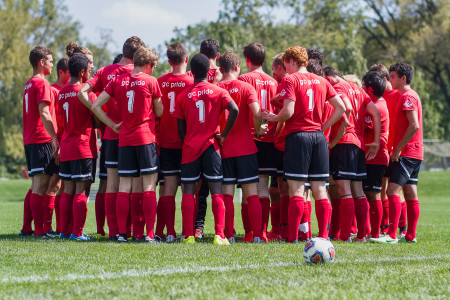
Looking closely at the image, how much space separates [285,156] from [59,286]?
3.85m

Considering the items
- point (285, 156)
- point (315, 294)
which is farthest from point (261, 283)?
point (285, 156)

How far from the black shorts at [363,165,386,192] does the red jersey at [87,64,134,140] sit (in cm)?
357

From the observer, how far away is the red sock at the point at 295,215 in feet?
25.1

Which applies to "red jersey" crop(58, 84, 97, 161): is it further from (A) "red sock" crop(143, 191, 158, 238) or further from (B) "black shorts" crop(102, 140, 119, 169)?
(A) "red sock" crop(143, 191, 158, 238)

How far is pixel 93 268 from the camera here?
5453 millimetres

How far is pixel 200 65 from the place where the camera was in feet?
26.1

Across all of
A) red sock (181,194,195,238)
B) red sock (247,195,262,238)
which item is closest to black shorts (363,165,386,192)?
red sock (247,195,262,238)

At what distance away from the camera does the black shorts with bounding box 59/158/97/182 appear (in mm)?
8391

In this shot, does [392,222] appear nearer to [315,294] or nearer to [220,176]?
[220,176]

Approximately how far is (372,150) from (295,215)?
1.80 metres

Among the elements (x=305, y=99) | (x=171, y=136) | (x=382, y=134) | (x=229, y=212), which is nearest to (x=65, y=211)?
(x=171, y=136)

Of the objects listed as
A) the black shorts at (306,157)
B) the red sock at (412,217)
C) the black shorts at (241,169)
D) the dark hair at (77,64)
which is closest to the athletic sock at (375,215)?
the red sock at (412,217)

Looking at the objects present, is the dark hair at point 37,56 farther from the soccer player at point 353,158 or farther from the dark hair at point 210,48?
the soccer player at point 353,158

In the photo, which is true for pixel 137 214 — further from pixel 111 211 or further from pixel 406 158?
pixel 406 158
